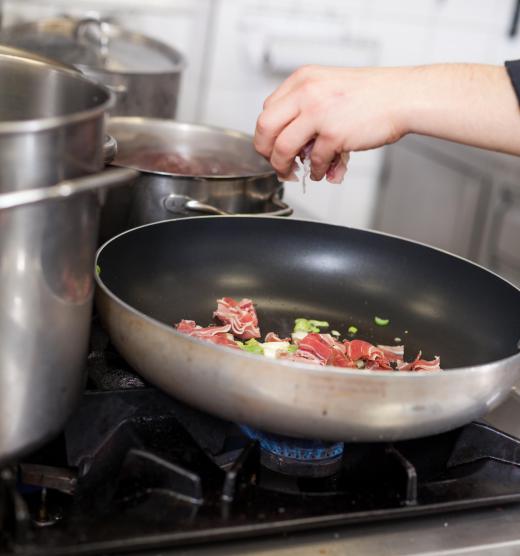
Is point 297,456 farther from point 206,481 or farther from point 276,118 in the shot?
point 276,118

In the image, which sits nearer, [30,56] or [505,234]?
[30,56]

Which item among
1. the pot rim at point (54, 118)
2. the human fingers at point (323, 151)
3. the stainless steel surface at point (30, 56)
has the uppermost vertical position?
the stainless steel surface at point (30, 56)

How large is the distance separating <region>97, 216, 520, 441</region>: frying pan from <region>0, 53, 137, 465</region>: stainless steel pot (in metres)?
0.09

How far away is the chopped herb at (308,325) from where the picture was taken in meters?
1.04

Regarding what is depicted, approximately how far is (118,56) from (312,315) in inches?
33.7

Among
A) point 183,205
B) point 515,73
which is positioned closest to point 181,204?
point 183,205

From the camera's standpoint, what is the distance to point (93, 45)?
5.59 ft

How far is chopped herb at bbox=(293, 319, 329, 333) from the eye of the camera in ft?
3.42

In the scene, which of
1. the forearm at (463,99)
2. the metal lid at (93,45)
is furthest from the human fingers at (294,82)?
the metal lid at (93,45)

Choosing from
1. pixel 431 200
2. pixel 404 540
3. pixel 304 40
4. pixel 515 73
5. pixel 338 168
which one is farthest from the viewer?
pixel 431 200

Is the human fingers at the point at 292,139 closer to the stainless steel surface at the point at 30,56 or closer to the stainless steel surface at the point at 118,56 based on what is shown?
the stainless steel surface at the point at 30,56

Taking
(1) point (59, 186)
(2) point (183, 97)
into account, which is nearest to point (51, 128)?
(1) point (59, 186)

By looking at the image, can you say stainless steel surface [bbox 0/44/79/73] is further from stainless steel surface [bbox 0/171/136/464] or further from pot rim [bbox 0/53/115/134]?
stainless steel surface [bbox 0/171/136/464]

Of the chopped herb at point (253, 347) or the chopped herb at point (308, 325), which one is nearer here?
the chopped herb at point (253, 347)
